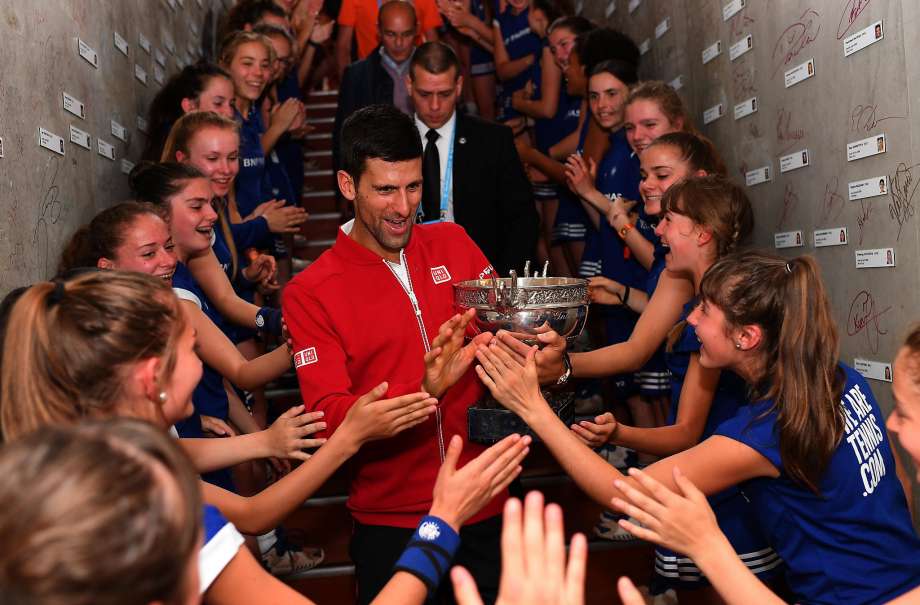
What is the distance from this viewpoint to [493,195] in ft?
14.6

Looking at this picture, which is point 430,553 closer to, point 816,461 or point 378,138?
point 816,461

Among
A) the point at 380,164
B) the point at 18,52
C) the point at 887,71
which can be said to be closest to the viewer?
the point at 380,164

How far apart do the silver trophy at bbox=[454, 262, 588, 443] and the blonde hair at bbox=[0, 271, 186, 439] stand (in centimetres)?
87

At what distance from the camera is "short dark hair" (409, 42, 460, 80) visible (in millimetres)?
4245

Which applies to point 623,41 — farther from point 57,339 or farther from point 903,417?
point 57,339

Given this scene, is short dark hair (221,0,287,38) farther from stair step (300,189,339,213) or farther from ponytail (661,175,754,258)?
ponytail (661,175,754,258)

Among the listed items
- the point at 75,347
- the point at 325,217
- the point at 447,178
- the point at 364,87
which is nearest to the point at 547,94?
the point at 364,87

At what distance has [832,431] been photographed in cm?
199

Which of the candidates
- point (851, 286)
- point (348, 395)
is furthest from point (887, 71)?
point (348, 395)

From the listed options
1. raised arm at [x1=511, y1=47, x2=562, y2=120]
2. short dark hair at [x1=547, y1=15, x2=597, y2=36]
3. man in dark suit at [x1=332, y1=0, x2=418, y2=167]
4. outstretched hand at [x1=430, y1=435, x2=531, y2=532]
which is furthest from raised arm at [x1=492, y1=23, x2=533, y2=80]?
outstretched hand at [x1=430, y1=435, x2=531, y2=532]

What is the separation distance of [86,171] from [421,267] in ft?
6.37
